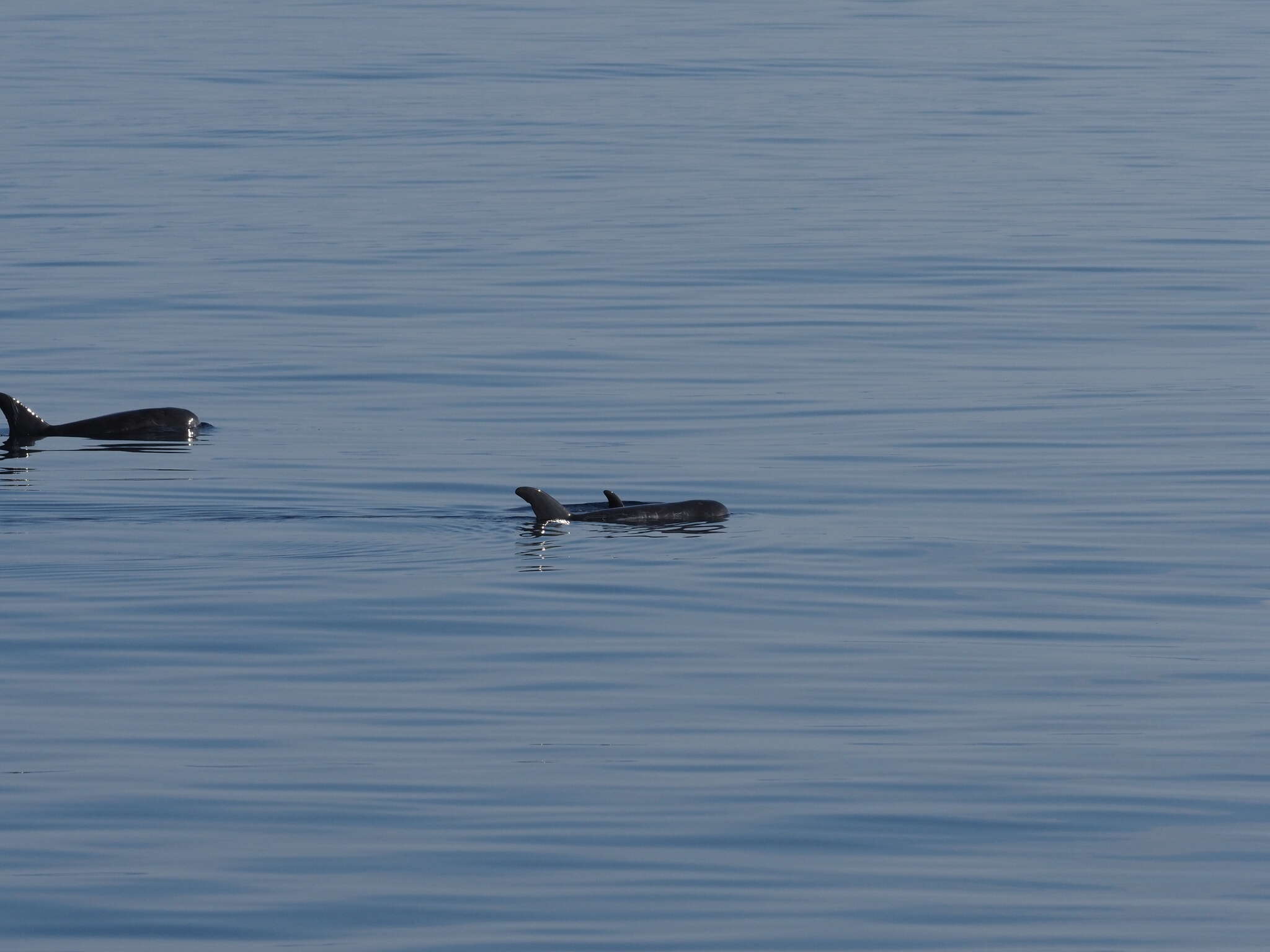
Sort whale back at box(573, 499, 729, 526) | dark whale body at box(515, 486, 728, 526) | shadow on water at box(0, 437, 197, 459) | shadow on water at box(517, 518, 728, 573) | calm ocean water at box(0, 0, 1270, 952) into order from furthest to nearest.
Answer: shadow on water at box(0, 437, 197, 459), whale back at box(573, 499, 729, 526), dark whale body at box(515, 486, 728, 526), shadow on water at box(517, 518, 728, 573), calm ocean water at box(0, 0, 1270, 952)

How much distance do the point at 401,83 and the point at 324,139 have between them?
1029 cm

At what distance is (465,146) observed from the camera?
4497cm

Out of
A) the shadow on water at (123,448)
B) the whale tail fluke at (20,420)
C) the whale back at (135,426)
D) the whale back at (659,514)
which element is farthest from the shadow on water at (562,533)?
the whale tail fluke at (20,420)

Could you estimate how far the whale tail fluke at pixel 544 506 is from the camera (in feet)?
53.7

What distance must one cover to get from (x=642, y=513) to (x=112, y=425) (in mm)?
6114

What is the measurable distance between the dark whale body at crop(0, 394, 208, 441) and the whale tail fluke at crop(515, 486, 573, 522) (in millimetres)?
4984

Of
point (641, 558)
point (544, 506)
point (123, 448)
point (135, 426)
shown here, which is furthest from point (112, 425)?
point (641, 558)

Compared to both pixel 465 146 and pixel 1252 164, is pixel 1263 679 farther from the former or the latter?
pixel 465 146

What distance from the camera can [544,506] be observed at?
1652 cm

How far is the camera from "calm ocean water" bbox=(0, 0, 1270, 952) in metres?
9.85

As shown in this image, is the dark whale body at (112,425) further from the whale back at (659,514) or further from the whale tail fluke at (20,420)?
the whale back at (659,514)

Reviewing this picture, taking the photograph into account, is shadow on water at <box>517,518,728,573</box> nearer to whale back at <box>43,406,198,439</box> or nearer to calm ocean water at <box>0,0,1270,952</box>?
calm ocean water at <box>0,0,1270,952</box>

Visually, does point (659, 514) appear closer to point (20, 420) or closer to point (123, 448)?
point (123, 448)

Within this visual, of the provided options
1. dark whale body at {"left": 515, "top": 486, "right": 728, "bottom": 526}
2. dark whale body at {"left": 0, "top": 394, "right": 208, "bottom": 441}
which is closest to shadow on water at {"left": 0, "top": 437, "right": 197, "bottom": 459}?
dark whale body at {"left": 0, "top": 394, "right": 208, "bottom": 441}
